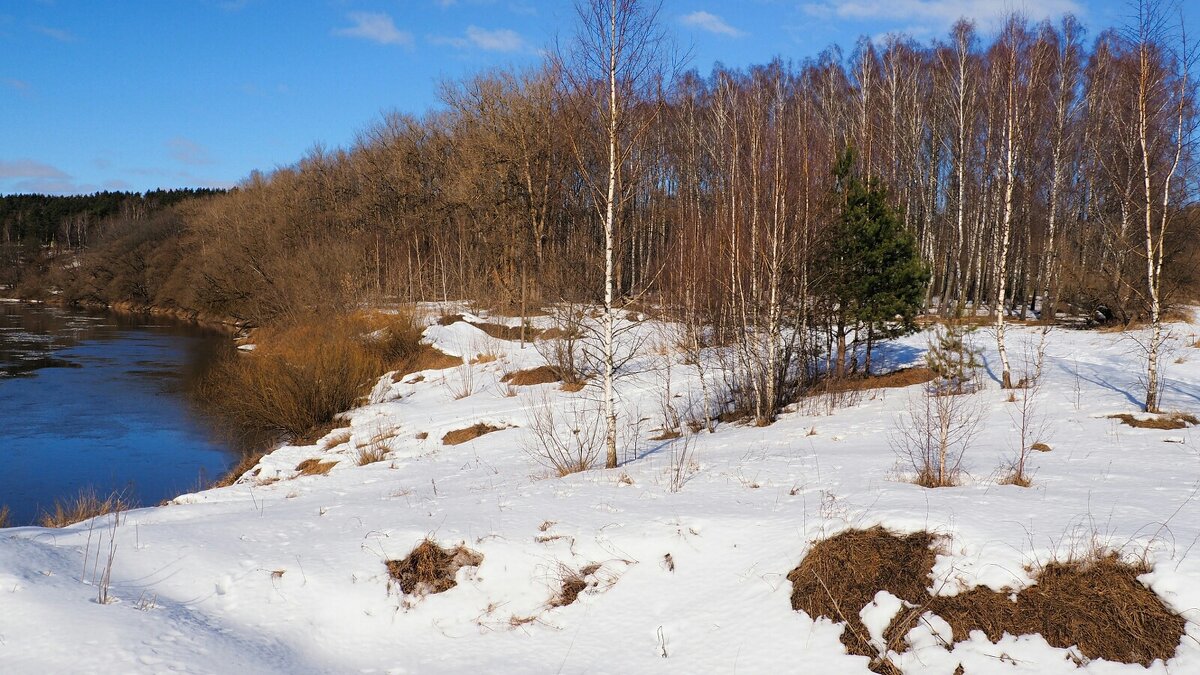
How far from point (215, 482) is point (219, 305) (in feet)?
119

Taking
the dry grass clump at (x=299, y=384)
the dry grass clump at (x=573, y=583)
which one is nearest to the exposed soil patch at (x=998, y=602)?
the dry grass clump at (x=573, y=583)

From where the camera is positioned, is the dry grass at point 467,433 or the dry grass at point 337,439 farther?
the dry grass at point 337,439

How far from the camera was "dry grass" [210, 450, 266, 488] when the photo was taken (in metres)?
13.5

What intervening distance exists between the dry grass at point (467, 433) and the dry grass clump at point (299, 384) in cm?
513

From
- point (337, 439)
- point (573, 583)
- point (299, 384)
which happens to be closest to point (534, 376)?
point (337, 439)

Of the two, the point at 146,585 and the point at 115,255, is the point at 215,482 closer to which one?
the point at 146,585

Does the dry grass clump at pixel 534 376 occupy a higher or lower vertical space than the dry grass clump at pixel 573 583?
higher

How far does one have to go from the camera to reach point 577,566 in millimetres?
5848

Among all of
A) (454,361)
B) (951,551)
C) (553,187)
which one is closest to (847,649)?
(951,551)

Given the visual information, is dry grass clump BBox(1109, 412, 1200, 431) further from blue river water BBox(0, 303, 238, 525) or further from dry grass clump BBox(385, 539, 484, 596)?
blue river water BBox(0, 303, 238, 525)

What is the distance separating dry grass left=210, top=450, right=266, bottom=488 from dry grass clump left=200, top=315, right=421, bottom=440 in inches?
63.3

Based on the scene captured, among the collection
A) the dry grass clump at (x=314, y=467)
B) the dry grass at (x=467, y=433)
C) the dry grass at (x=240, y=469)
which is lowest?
the dry grass at (x=240, y=469)

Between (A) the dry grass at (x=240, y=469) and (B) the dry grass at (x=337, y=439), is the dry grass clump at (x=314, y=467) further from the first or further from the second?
(B) the dry grass at (x=337, y=439)

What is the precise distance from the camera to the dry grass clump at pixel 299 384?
17672mm
